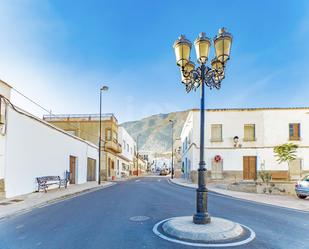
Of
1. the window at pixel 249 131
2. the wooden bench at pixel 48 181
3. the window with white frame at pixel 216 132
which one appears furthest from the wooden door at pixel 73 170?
the window at pixel 249 131

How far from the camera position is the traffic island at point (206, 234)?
19.6ft

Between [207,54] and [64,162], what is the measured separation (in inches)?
661

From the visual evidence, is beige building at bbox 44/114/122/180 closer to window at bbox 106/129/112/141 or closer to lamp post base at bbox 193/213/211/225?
window at bbox 106/129/112/141

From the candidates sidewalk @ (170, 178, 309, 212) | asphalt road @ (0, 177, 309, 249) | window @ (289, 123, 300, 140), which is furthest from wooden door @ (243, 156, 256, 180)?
asphalt road @ (0, 177, 309, 249)

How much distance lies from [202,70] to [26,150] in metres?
11.5

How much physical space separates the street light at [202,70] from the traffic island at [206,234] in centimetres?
41

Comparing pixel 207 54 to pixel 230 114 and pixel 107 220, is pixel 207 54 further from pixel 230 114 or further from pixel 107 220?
Result: pixel 230 114

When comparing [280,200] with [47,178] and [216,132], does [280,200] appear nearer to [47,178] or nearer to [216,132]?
[47,178]

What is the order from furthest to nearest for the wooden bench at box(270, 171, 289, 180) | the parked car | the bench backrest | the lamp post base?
the wooden bench at box(270, 171, 289, 180) < the bench backrest < the parked car < the lamp post base

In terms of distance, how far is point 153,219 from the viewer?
822 cm

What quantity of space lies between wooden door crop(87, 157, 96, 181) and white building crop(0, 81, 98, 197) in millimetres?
6602

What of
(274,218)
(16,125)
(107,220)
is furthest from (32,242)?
(16,125)

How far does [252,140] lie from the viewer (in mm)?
27781

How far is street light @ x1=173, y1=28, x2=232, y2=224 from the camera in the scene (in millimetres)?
7133
